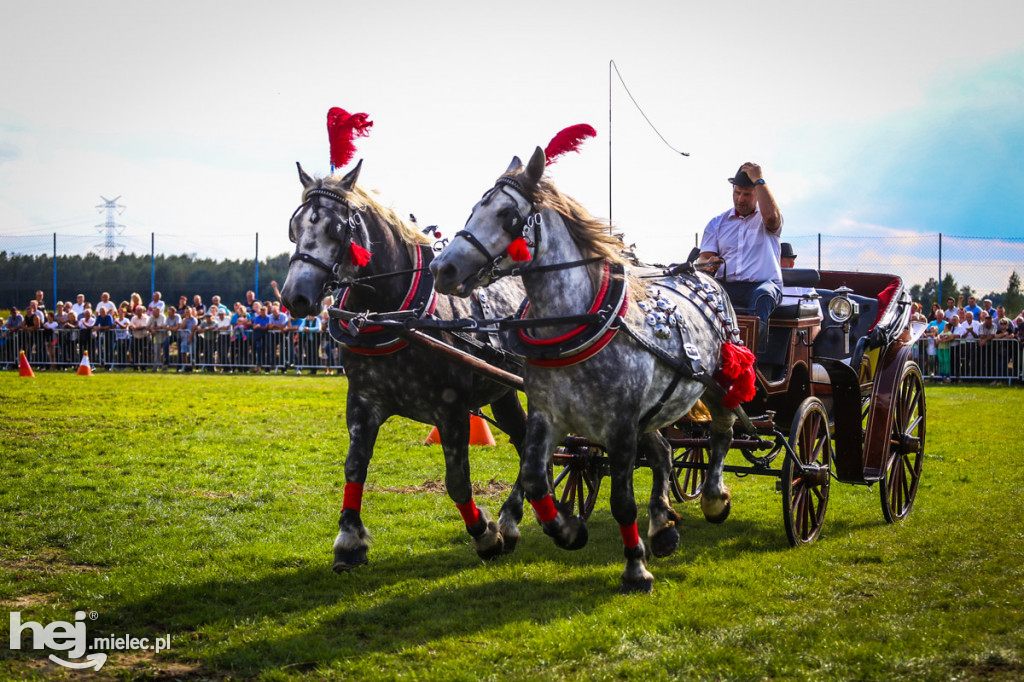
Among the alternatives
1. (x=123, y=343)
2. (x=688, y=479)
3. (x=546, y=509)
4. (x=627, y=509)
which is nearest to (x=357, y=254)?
(x=546, y=509)

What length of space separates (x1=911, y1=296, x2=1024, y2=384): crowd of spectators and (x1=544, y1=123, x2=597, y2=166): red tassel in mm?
15854

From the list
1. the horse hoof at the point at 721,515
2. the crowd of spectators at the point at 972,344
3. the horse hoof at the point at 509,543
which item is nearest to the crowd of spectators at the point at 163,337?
the crowd of spectators at the point at 972,344

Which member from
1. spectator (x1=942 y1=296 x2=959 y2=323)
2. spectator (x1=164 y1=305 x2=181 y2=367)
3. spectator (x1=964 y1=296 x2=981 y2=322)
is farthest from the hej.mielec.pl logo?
spectator (x1=964 y1=296 x2=981 y2=322)

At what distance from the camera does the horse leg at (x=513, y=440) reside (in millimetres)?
6680

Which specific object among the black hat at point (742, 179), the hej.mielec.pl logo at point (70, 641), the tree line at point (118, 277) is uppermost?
the tree line at point (118, 277)

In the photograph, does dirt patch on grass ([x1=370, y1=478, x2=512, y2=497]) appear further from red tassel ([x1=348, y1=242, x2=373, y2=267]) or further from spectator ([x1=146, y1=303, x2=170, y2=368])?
spectator ([x1=146, y1=303, x2=170, y2=368])

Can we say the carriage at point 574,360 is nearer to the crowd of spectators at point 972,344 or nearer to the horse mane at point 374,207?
the horse mane at point 374,207

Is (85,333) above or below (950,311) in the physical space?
below

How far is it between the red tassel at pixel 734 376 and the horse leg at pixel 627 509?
106 centimetres

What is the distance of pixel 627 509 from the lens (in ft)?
18.1

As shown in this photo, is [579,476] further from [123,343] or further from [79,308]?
[79,308]

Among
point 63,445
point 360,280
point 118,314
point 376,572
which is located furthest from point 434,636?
point 118,314

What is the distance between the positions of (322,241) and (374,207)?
0.61m

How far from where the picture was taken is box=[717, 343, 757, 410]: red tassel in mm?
6211
